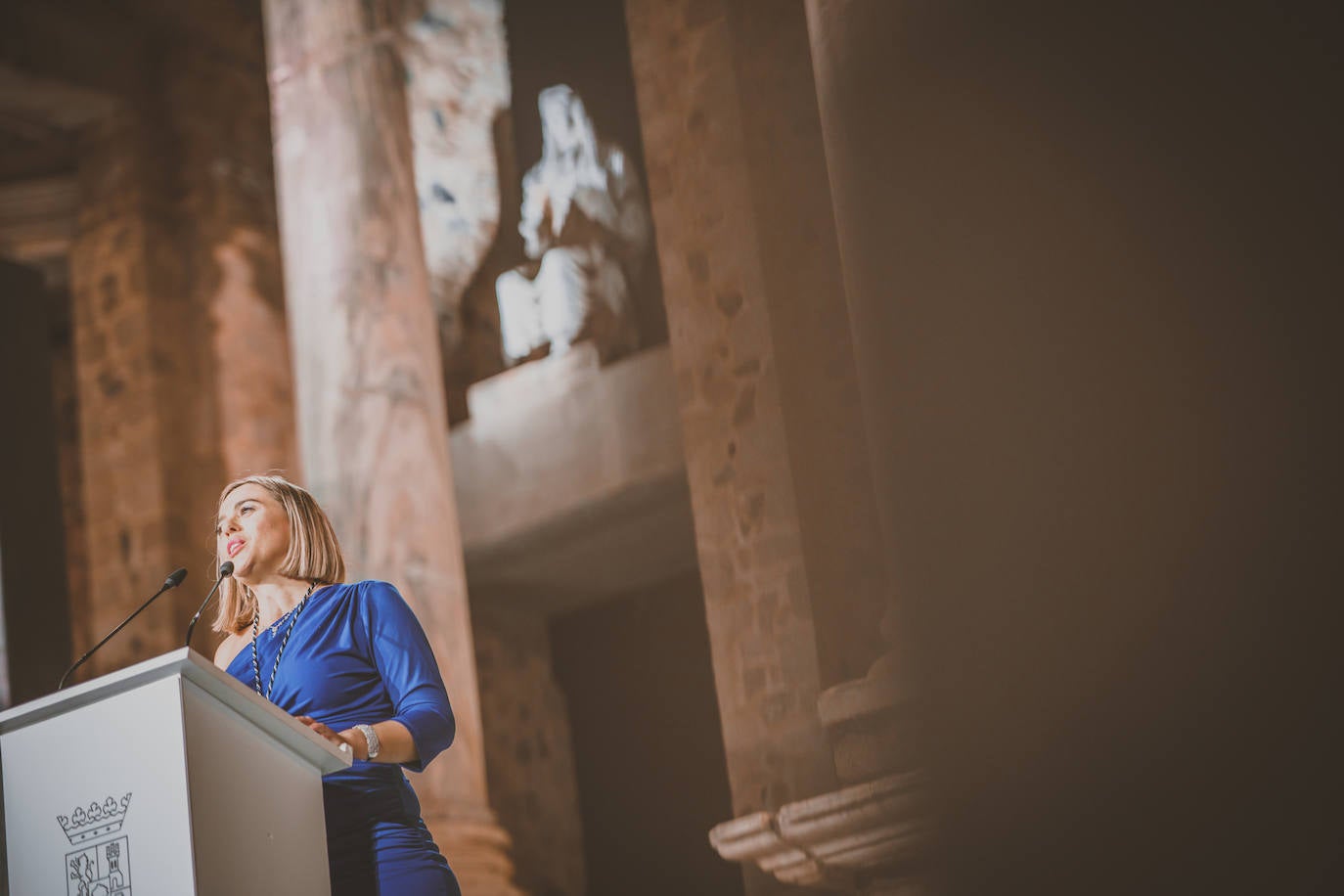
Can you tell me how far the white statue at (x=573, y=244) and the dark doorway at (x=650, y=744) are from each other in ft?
4.41

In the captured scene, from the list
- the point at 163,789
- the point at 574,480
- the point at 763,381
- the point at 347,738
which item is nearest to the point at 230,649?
the point at 347,738

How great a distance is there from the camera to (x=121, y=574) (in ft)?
25.6

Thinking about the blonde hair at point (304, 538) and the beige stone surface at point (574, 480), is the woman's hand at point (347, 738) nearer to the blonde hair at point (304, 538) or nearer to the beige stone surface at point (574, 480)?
the blonde hair at point (304, 538)

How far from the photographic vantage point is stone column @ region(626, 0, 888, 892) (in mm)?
5027

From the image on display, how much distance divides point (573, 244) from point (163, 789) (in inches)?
228

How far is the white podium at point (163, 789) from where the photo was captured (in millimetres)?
1835

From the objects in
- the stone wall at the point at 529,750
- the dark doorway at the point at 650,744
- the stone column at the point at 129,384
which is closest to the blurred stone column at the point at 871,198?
the dark doorway at the point at 650,744

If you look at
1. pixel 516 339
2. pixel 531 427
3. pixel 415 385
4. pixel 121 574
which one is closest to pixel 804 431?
pixel 415 385

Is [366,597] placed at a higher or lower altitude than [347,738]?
higher

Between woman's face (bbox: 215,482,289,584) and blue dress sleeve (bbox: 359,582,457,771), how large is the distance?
193mm

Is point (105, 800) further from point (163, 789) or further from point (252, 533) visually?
point (252, 533)

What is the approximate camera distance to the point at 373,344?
598 cm

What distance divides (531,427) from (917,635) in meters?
4.79

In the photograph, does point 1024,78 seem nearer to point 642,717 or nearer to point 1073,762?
point 1073,762
